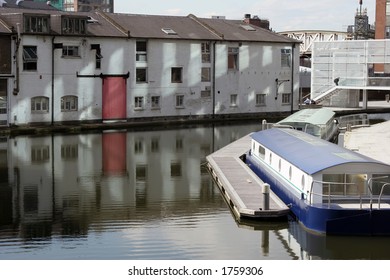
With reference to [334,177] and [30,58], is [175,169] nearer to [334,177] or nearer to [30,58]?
[334,177]

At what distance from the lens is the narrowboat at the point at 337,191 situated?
18391 mm

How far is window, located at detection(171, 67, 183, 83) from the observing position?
163ft

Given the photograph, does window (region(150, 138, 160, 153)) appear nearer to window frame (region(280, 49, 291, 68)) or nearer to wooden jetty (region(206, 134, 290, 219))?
wooden jetty (region(206, 134, 290, 219))

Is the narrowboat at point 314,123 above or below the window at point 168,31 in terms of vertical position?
below

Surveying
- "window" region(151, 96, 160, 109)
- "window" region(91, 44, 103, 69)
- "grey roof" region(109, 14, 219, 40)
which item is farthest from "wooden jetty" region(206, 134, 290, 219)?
"grey roof" region(109, 14, 219, 40)

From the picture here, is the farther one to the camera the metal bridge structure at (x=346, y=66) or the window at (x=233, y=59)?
the metal bridge structure at (x=346, y=66)

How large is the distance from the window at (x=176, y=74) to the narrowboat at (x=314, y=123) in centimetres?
1312

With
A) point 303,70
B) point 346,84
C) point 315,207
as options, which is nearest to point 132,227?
point 315,207

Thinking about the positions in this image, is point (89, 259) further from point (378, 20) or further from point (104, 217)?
point (378, 20)

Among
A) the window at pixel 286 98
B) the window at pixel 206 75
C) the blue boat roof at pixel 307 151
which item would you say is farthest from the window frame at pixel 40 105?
the window at pixel 286 98

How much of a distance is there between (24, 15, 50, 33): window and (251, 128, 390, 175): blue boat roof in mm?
18521

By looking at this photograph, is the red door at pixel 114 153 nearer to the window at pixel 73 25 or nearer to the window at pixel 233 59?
the window at pixel 73 25

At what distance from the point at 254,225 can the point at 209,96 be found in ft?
105

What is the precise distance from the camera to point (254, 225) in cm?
1977
